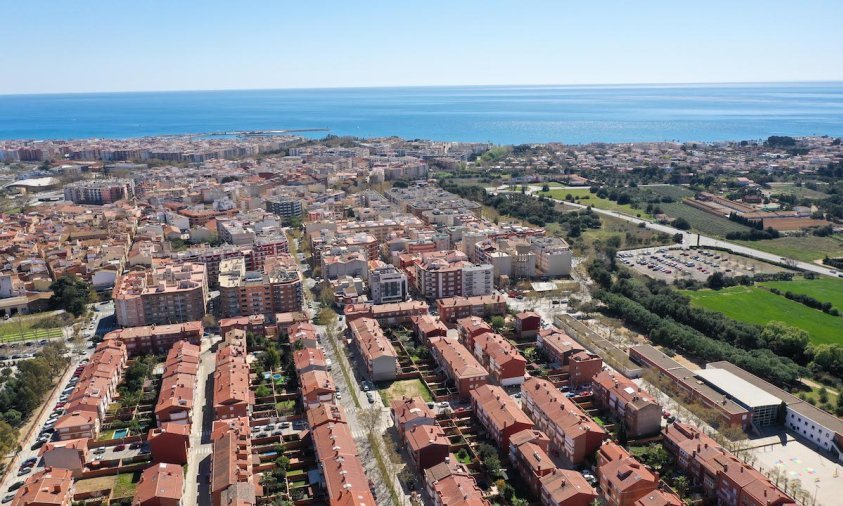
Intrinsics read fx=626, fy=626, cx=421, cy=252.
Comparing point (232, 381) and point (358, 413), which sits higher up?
point (232, 381)

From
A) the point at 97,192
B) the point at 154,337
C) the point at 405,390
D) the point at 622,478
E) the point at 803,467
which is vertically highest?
the point at 97,192

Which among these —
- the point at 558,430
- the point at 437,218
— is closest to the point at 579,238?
the point at 437,218

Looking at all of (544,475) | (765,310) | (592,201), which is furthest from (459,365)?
(592,201)

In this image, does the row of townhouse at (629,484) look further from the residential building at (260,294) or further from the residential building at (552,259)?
the residential building at (552,259)

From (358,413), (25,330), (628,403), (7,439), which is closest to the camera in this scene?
(7,439)

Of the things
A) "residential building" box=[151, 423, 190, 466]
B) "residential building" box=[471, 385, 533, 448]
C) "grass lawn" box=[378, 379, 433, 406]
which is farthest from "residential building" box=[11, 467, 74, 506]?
"residential building" box=[471, 385, 533, 448]

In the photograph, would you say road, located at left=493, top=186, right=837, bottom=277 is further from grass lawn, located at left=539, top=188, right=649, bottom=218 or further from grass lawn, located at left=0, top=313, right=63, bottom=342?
grass lawn, located at left=0, top=313, right=63, bottom=342

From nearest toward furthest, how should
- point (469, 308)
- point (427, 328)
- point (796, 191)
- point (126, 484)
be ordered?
point (126, 484), point (427, 328), point (469, 308), point (796, 191)

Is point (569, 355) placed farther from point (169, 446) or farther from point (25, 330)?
point (25, 330)
